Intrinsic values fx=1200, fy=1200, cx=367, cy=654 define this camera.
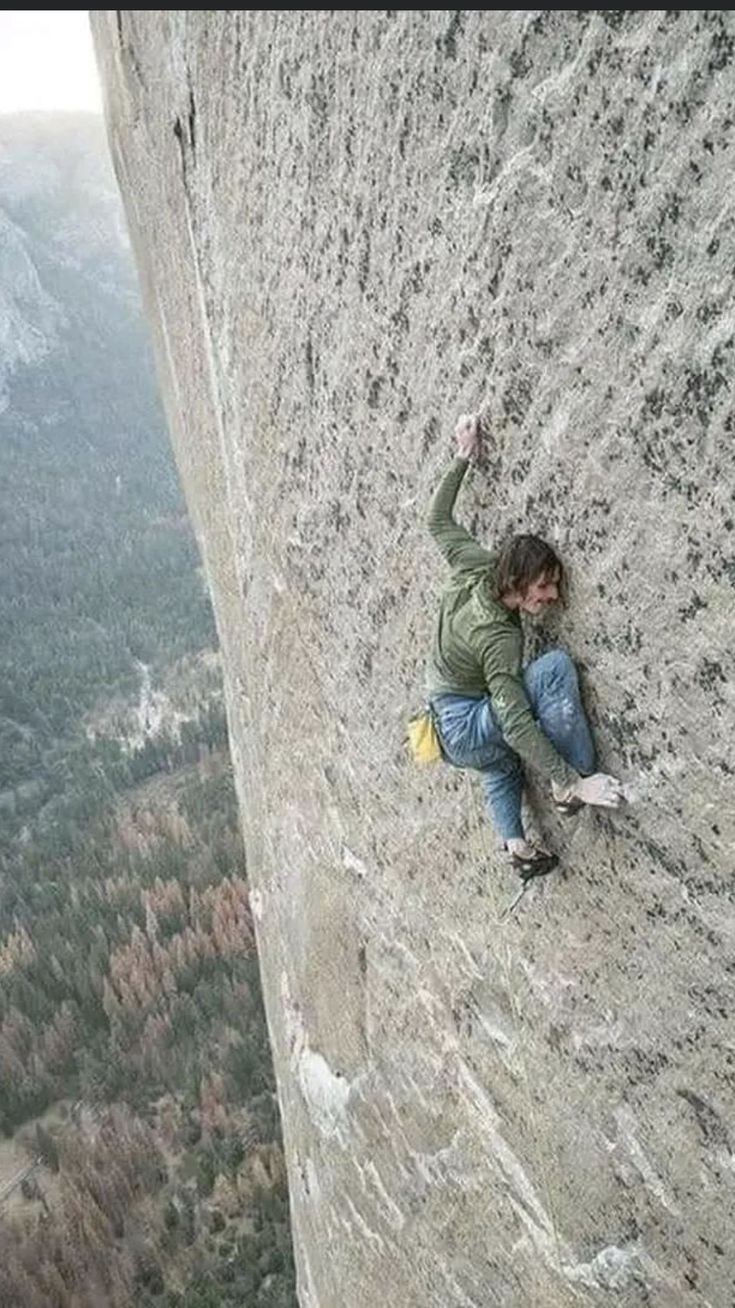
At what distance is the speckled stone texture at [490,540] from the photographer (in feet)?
7.97

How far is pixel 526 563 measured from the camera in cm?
281

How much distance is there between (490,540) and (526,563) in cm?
33

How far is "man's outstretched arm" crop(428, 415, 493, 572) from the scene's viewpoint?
10.1 feet

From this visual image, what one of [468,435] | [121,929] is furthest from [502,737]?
[121,929]

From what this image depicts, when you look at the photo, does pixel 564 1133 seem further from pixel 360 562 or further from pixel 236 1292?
pixel 236 1292

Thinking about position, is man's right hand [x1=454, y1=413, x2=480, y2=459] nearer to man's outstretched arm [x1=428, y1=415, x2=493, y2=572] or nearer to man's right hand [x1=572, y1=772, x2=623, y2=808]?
man's outstretched arm [x1=428, y1=415, x2=493, y2=572]

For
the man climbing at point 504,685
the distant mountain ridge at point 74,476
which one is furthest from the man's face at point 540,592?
the distant mountain ridge at point 74,476

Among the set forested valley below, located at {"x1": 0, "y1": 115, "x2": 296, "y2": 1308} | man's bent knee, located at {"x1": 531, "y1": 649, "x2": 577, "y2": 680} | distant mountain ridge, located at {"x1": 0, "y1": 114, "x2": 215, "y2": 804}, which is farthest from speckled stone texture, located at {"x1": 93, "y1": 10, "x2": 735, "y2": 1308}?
distant mountain ridge, located at {"x1": 0, "y1": 114, "x2": 215, "y2": 804}

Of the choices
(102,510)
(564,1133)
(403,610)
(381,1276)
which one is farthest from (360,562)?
(102,510)

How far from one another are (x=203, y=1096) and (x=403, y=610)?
489 inches

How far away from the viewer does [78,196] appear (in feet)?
273

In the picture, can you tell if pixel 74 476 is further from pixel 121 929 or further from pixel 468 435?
pixel 468 435

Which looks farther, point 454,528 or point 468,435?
point 454,528

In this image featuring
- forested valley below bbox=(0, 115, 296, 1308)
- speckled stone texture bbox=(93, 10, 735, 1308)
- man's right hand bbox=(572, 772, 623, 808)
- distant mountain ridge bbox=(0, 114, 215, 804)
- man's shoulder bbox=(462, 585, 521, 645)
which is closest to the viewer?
speckled stone texture bbox=(93, 10, 735, 1308)
